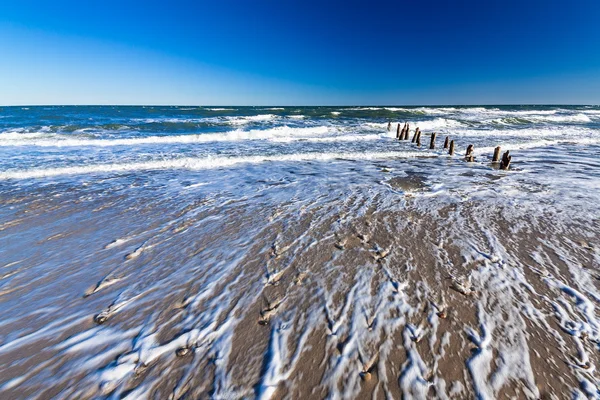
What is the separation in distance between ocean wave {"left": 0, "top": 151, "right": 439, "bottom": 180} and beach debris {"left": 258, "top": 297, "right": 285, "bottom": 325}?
9.35 m

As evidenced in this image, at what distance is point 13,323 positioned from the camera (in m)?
3.16

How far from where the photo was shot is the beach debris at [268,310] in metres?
3.19

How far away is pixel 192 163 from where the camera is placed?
12320 millimetres

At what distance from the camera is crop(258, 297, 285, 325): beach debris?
10.5 ft

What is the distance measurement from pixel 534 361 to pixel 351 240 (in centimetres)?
294

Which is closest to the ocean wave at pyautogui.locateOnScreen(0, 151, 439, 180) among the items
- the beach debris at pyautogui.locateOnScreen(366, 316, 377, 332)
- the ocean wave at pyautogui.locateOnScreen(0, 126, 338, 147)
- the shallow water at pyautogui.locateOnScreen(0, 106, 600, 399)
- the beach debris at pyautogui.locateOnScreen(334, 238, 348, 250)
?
the shallow water at pyautogui.locateOnScreen(0, 106, 600, 399)

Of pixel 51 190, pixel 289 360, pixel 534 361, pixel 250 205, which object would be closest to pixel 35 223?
pixel 51 190

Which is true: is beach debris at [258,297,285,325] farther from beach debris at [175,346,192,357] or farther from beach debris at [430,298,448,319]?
beach debris at [430,298,448,319]

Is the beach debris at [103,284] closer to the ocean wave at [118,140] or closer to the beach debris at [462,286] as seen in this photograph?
the beach debris at [462,286]

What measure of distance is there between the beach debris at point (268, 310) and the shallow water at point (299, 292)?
2cm

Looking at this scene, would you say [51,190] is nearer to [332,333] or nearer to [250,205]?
[250,205]

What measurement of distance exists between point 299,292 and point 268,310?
0.51 meters

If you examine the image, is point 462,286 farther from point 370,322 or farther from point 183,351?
point 183,351

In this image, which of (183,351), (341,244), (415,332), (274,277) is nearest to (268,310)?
(274,277)
